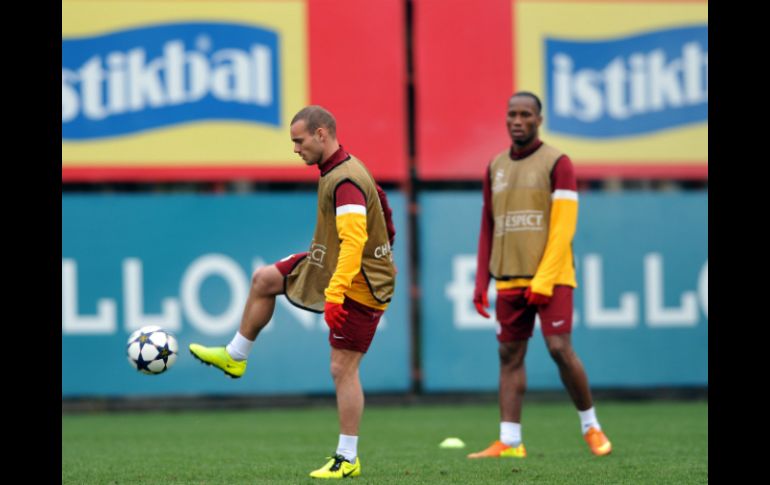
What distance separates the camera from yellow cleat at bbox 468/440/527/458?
307 inches

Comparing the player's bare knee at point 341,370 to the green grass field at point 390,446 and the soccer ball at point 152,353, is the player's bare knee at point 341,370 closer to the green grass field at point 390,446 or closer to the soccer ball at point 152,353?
the green grass field at point 390,446

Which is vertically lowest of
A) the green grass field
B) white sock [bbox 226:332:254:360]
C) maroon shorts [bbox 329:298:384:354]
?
the green grass field

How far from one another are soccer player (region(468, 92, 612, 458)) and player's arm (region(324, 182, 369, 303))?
1.51m

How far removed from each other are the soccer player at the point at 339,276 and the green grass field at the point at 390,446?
0.50m

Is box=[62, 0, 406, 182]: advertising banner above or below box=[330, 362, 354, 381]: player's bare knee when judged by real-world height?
above

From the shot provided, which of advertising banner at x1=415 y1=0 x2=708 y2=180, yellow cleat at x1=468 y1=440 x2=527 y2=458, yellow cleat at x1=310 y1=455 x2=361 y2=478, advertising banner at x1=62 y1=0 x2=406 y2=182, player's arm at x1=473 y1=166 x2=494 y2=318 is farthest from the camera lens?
advertising banner at x1=415 y1=0 x2=708 y2=180

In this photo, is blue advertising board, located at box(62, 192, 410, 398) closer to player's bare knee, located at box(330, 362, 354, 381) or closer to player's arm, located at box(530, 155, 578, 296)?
player's arm, located at box(530, 155, 578, 296)

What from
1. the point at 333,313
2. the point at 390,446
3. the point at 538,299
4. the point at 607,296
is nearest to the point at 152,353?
the point at 333,313

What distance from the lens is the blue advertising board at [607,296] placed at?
11.9 metres

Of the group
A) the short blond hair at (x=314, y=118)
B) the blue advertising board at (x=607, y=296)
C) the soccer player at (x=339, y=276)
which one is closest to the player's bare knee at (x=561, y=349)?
the soccer player at (x=339, y=276)

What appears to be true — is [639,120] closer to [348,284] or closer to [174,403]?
[174,403]

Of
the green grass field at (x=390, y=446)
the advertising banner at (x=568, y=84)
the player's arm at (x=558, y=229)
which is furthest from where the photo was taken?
the advertising banner at (x=568, y=84)

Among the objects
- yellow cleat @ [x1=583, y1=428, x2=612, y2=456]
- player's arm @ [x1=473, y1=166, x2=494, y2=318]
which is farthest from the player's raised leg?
yellow cleat @ [x1=583, y1=428, x2=612, y2=456]

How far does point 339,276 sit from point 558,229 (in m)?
1.75
